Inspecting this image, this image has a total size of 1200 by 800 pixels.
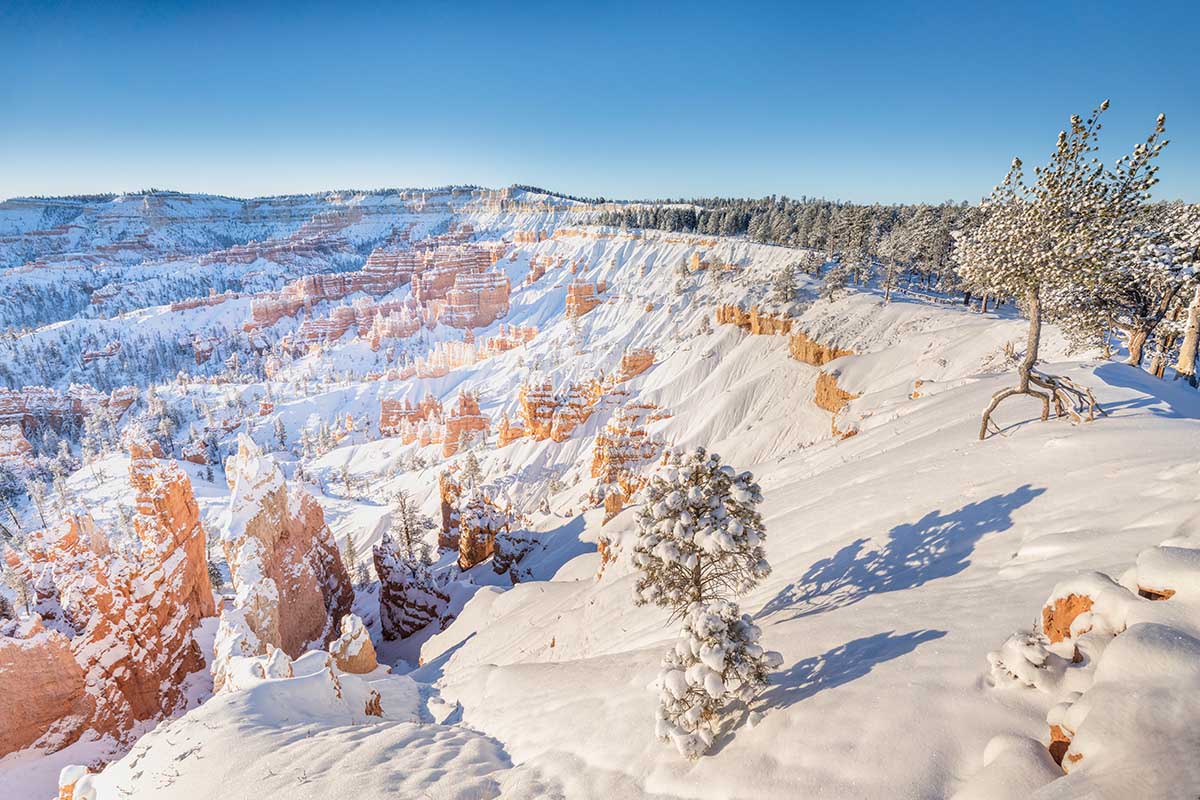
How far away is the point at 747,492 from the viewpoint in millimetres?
8570

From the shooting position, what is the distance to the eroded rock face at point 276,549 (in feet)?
77.5

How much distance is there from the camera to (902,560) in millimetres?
9672

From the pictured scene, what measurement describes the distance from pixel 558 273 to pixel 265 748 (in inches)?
6101

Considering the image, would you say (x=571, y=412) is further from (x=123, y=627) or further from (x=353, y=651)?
(x=353, y=651)

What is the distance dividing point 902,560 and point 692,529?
15.3ft

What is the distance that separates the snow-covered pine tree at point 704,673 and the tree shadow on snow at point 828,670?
0.41 meters

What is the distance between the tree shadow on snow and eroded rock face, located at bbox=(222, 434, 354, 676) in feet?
79.1

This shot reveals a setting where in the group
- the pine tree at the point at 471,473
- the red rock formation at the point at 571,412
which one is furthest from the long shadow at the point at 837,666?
the red rock formation at the point at 571,412

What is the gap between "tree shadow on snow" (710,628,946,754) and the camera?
21.2ft

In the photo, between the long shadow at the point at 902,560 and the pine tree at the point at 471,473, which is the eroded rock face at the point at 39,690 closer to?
the long shadow at the point at 902,560

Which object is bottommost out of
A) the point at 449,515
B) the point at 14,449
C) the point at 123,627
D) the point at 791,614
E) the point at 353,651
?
the point at 14,449

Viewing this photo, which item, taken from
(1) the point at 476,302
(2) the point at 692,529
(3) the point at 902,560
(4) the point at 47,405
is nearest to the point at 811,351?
(3) the point at 902,560

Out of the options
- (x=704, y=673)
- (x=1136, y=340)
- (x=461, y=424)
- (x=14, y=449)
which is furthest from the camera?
(x=14, y=449)

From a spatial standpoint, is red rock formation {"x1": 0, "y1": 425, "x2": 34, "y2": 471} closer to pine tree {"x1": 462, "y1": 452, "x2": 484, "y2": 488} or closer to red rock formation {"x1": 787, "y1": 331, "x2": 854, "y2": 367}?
pine tree {"x1": 462, "y1": 452, "x2": 484, "y2": 488}
